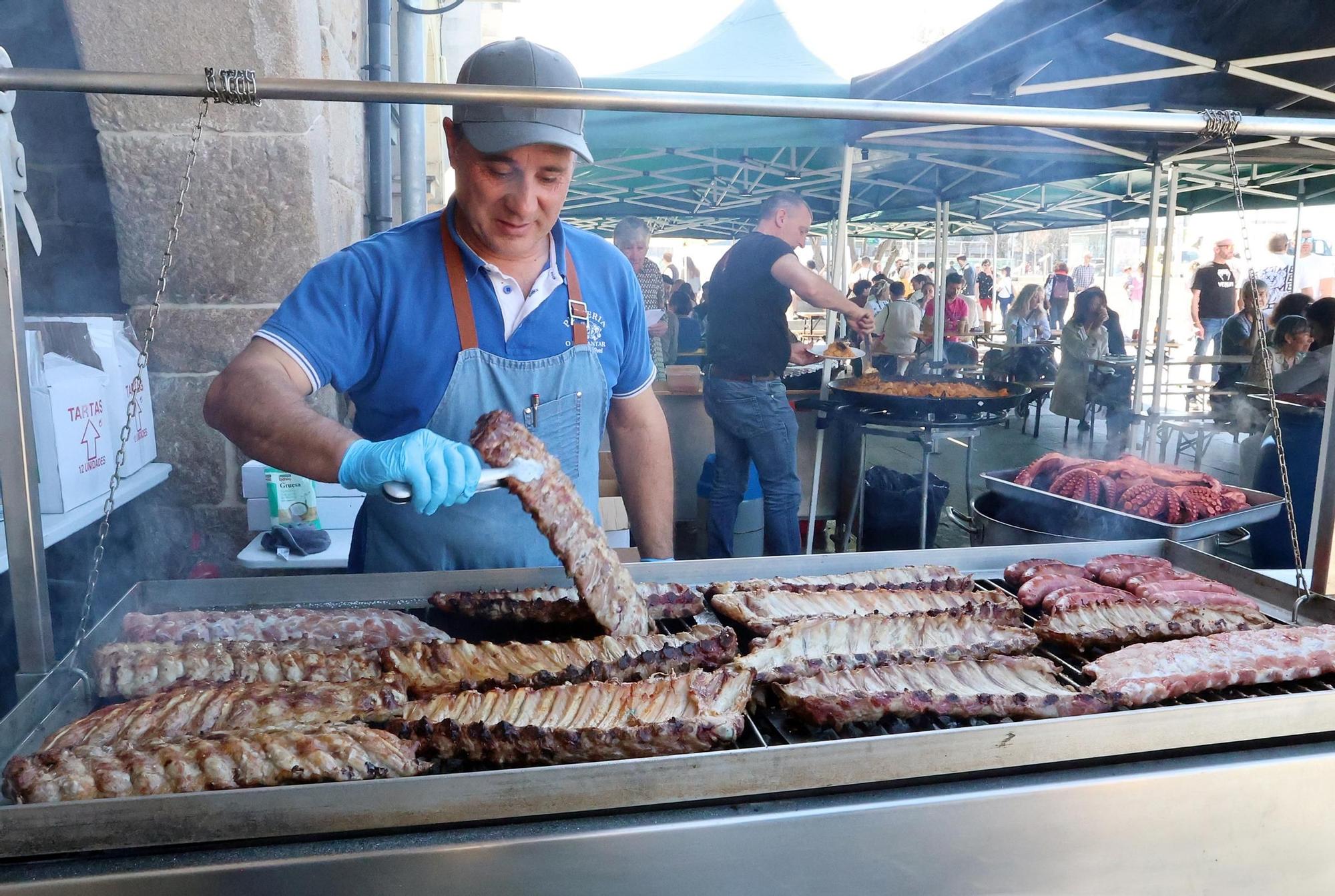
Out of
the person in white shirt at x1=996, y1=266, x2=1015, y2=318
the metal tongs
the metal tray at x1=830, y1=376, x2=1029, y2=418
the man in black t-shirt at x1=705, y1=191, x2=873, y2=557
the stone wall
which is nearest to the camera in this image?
the metal tongs

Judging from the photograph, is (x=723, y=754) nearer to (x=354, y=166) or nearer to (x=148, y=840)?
(x=148, y=840)

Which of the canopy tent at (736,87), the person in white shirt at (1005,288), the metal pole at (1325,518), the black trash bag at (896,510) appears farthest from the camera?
the person in white shirt at (1005,288)

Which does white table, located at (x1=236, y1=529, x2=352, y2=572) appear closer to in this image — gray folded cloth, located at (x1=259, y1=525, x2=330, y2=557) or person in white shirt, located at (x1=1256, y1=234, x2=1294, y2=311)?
gray folded cloth, located at (x1=259, y1=525, x2=330, y2=557)

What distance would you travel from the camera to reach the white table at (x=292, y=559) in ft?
12.9

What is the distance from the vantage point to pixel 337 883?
1493 mm

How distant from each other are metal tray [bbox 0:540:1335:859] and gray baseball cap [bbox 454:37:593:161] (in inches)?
67.4

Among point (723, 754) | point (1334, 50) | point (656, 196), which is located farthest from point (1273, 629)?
point (656, 196)

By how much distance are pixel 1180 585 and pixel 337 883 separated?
2.55m

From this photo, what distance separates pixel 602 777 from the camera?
1573 mm

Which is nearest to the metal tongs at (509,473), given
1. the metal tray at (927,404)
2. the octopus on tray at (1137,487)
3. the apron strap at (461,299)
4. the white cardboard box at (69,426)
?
the apron strap at (461,299)

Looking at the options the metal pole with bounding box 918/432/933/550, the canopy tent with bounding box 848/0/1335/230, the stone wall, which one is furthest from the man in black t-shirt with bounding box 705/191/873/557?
the stone wall

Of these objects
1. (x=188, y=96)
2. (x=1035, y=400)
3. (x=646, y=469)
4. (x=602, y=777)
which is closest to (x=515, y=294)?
(x=646, y=469)

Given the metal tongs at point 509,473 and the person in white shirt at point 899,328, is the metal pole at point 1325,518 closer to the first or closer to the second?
the metal tongs at point 509,473

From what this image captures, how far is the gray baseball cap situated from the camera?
252 cm
